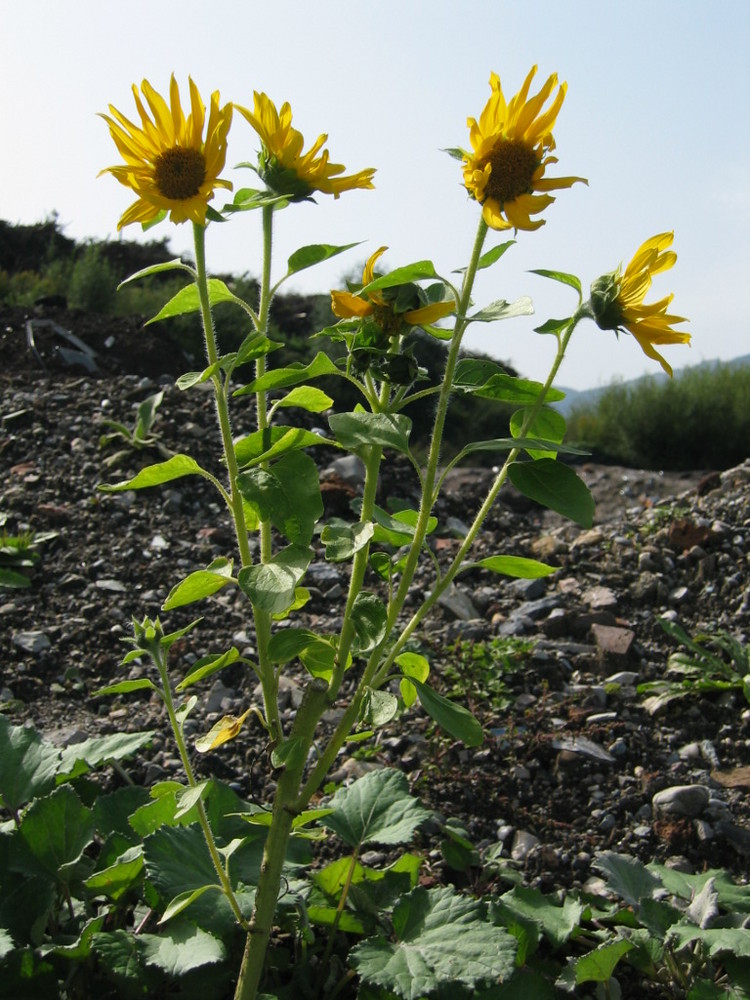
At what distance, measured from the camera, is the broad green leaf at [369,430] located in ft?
3.76

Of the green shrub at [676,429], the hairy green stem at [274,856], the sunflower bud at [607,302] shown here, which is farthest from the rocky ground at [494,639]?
the green shrub at [676,429]

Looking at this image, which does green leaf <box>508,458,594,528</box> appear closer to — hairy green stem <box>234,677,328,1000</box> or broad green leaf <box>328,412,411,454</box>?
broad green leaf <box>328,412,411,454</box>

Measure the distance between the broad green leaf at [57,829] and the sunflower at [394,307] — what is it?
100 cm

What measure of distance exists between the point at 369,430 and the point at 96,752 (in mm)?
1041

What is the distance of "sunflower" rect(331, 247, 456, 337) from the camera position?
1.21 metres

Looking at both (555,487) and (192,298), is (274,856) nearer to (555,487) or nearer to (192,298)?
(555,487)

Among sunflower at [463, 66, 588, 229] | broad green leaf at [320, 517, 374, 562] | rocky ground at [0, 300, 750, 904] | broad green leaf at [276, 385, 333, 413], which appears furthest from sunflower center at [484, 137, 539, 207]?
rocky ground at [0, 300, 750, 904]

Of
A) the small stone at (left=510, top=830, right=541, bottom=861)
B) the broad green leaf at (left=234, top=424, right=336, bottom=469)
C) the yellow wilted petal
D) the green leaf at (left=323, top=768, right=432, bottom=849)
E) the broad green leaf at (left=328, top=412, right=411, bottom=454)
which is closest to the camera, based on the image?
the broad green leaf at (left=328, top=412, right=411, bottom=454)

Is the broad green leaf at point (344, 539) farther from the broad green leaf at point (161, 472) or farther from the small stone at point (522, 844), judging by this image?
the small stone at point (522, 844)

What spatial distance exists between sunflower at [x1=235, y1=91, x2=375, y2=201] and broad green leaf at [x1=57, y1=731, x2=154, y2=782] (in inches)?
41.5

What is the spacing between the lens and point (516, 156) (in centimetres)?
120

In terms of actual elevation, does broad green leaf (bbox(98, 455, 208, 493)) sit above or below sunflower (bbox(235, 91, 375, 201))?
below

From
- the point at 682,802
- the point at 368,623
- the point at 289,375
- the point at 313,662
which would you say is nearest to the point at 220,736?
the point at 313,662

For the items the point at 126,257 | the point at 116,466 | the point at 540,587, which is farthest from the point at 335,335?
the point at 126,257
